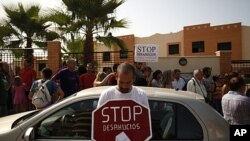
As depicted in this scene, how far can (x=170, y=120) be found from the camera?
4738 millimetres

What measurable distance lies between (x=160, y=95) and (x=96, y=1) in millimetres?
12724

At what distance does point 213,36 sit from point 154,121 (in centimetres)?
3097

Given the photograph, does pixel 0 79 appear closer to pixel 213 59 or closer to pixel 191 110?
pixel 191 110

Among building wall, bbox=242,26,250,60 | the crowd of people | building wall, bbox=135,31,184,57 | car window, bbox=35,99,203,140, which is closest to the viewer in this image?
car window, bbox=35,99,203,140

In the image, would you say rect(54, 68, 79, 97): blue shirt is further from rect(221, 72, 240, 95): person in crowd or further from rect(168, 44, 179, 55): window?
rect(168, 44, 179, 55): window

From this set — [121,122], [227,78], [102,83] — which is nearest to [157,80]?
[102,83]

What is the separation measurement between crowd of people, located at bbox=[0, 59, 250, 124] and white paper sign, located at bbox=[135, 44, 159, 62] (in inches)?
58.9

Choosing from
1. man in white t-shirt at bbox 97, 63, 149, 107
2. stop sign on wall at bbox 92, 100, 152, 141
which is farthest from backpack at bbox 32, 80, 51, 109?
stop sign on wall at bbox 92, 100, 152, 141

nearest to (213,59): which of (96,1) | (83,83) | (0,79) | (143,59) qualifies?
(96,1)

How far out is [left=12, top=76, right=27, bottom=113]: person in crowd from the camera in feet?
35.6

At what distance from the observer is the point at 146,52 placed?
1202cm

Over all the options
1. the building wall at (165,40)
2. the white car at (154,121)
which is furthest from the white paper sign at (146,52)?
the building wall at (165,40)

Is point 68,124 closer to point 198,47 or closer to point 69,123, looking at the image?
point 69,123

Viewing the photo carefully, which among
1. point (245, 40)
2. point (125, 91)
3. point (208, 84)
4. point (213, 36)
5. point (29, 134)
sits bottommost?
point (29, 134)
